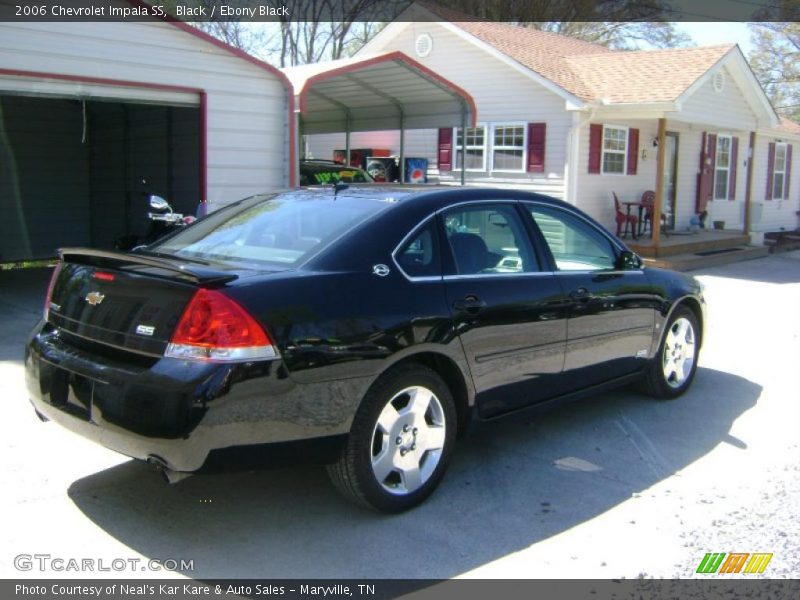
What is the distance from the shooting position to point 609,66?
57.9 feet

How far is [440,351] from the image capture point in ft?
12.9

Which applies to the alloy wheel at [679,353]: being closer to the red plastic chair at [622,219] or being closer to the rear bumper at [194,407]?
the rear bumper at [194,407]

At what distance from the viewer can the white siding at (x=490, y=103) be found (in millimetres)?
16156

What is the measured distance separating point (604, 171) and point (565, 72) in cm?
255

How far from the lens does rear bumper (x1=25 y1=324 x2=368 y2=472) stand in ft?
10.5

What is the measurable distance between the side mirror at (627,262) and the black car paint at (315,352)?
2.57 ft

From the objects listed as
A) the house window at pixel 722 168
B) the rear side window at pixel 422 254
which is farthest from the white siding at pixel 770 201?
the rear side window at pixel 422 254

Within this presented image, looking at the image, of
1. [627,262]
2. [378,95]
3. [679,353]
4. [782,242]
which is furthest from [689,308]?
[782,242]

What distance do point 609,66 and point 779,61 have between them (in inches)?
1042

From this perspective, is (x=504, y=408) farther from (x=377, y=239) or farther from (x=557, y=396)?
(x=377, y=239)

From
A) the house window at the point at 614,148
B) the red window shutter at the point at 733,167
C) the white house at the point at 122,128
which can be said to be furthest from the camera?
the red window shutter at the point at 733,167

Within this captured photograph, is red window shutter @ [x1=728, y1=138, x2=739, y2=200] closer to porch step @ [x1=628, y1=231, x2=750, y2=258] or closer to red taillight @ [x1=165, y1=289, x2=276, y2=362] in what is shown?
porch step @ [x1=628, y1=231, x2=750, y2=258]

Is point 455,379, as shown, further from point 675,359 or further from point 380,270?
point 675,359

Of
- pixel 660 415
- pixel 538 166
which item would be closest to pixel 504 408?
pixel 660 415
